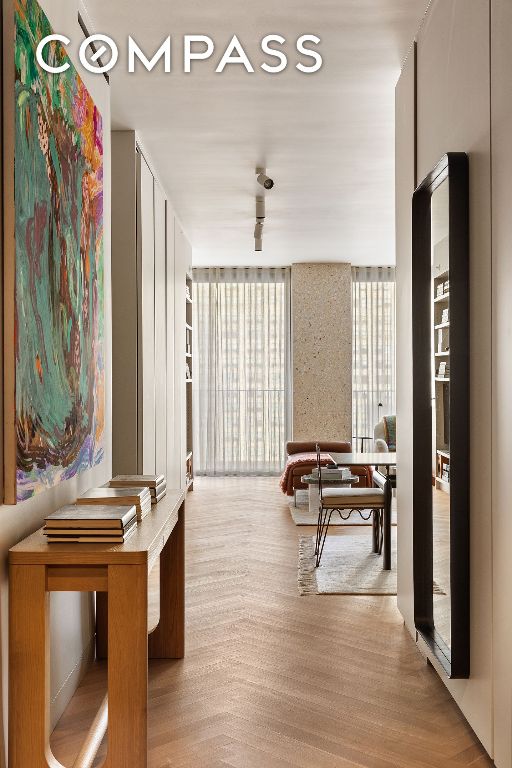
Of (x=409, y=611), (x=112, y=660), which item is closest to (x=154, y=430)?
(x=409, y=611)

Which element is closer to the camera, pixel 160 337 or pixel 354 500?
pixel 354 500

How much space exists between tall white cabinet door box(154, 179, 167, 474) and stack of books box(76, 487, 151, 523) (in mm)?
2452

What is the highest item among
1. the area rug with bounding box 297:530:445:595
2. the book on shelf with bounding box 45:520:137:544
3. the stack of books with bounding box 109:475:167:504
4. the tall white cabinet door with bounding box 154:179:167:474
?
the tall white cabinet door with bounding box 154:179:167:474

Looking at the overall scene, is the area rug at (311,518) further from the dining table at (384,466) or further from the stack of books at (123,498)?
the stack of books at (123,498)

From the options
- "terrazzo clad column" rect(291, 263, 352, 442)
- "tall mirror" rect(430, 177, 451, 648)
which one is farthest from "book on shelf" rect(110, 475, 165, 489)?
"terrazzo clad column" rect(291, 263, 352, 442)

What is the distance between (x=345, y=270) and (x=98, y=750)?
307 inches

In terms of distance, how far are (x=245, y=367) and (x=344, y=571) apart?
5.35m

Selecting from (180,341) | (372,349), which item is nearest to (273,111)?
(180,341)

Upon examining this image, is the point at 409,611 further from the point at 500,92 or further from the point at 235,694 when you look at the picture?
the point at 500,92

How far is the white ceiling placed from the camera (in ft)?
10.4

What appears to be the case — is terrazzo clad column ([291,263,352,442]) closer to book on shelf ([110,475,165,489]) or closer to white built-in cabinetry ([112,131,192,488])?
white built-in cabinetry ([112,131,192,488])

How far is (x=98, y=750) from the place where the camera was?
8.25 ft

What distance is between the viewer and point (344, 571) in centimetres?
493

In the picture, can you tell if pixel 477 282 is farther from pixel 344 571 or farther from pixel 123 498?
pixel 344 571
